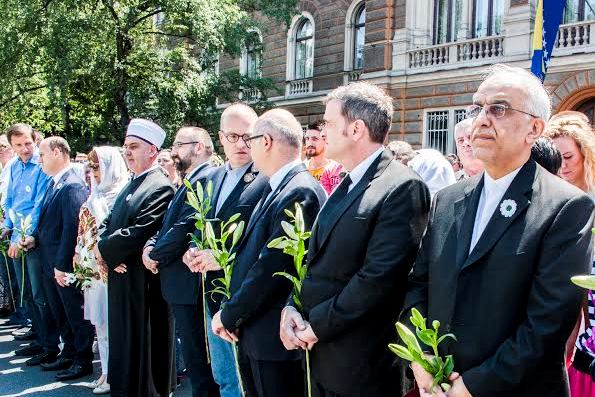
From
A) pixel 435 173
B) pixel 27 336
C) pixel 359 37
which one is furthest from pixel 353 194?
pixel 359 37

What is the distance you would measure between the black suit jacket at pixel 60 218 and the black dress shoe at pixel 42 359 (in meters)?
0.88

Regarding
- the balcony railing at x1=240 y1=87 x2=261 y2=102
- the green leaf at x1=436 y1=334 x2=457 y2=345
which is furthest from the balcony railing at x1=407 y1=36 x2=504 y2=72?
the green leaf at x1=436 y1=334 x2=457 y2=345

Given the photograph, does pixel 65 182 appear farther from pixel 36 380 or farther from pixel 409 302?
pixel 409 302

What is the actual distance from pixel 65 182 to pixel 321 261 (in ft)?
14.7

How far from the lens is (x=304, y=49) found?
24.1m

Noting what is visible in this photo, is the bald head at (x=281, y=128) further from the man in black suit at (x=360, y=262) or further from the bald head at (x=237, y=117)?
the man in black suit at (x=360, y=262)

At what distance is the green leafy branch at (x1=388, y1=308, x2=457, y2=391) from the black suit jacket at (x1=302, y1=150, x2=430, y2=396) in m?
0.51

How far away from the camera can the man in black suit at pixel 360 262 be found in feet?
10.0

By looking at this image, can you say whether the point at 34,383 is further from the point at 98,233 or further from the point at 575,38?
the point at 575,38

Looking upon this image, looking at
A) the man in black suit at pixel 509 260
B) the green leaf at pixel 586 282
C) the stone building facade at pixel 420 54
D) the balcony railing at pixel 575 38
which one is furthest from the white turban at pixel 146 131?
the balcony railing at pixel 575 38

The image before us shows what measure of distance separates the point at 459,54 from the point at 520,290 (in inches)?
641

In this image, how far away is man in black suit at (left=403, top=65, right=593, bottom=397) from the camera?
7.90ft

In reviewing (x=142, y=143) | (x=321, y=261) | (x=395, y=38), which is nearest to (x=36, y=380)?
(x=142, y=143)

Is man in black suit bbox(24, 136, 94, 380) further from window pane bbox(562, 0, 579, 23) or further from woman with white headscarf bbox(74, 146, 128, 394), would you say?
window pane bbox(562, 0, 579, 23)
